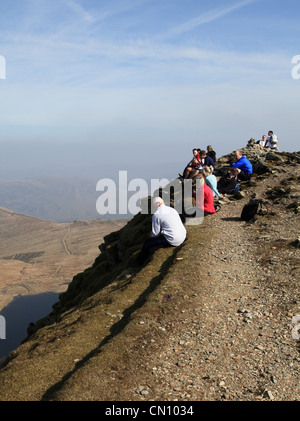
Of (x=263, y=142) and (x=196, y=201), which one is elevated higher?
(x=263, y=142)

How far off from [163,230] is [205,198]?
939cm

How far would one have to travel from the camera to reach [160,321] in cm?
1622

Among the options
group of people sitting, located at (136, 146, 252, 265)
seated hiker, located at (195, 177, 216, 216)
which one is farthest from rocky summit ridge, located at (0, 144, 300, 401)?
seated hiker, located at (195, 177, 216, 216)

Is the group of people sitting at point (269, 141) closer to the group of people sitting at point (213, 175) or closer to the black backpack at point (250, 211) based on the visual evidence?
the group of people sitting at point (213, 175)

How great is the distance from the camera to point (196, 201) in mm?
33594

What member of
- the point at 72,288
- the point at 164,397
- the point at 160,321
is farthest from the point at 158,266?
the point at 72,288

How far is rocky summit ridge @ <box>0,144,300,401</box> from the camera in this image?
472 inches

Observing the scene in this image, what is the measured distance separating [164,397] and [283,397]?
11.4 feet

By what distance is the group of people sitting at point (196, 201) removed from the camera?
79.3ft

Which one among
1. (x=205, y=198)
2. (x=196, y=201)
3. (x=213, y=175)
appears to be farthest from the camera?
(x=213, y=175)

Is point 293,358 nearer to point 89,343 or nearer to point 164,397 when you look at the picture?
point 164,397

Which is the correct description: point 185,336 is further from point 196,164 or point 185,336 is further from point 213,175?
point 196,164

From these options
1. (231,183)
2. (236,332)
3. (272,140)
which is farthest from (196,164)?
(272,140)
